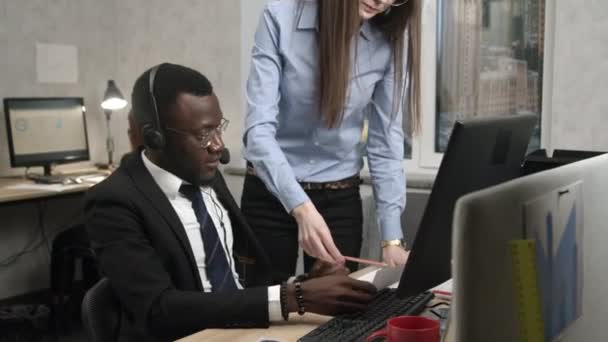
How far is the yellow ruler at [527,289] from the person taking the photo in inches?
26.4

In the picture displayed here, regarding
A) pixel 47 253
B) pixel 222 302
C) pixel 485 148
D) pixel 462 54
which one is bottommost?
pixel 47 253

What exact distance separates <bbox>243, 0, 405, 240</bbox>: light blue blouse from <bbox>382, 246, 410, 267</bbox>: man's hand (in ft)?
0.12

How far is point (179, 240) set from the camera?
1404mm

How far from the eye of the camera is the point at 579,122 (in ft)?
8.87

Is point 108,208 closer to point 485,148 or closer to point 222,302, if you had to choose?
point 222,302

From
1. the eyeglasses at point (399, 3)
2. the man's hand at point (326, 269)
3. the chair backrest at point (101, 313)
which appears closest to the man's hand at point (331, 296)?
the man's hand at point (326, 269)

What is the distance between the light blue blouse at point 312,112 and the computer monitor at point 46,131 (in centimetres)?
222

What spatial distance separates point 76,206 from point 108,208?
2.77m

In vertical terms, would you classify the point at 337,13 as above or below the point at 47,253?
above

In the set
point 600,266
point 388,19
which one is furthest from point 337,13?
point 600,266

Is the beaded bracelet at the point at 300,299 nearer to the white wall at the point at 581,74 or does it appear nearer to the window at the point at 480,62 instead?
the window at the point at 480,62

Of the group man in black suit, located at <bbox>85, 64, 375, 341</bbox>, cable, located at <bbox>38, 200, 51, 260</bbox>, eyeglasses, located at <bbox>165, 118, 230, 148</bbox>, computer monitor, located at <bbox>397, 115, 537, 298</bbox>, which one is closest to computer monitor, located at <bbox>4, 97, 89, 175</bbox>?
cable, located at <bbox>38, 200, 51, 260</bbox>

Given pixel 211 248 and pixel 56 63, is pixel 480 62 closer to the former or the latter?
pixel 211 248

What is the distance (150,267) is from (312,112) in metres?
0.61
